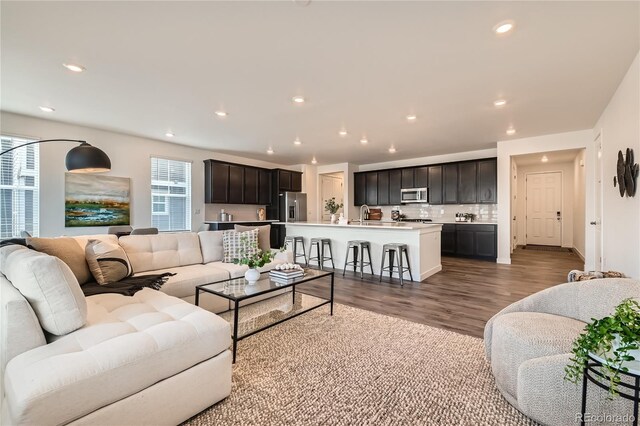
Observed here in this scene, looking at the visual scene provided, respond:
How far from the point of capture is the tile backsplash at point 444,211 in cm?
721

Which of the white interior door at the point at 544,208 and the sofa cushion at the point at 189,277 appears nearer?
the sofa cushion at the point at 189,277

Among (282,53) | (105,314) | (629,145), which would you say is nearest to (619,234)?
(629,145)

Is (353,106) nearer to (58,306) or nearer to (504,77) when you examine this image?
(504,77)

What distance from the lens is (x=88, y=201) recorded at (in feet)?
16.8

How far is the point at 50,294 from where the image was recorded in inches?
61.1

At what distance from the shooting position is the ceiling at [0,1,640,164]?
214 centimetres

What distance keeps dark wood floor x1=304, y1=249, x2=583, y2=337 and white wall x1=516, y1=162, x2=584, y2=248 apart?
2671 mm

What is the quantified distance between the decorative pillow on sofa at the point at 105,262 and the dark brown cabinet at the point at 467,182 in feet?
23.0

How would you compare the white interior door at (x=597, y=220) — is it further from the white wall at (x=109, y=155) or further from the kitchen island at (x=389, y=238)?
the white wall at (x=109, y=155)

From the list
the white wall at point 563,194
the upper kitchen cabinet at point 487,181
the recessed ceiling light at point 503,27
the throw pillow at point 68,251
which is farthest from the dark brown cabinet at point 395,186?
the throw pillow at point 68,251

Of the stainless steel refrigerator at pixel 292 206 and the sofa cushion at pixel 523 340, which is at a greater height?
the stainless steel refrigerator at pixel 292 206

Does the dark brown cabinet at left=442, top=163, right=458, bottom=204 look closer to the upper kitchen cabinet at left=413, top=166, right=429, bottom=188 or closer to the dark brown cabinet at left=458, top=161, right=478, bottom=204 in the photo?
the dark brown cabinet at left=458, top=161, right=478, bottom=204

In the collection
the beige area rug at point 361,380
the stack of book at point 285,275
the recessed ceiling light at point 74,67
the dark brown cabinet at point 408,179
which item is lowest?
the beige area rug at point 361,380

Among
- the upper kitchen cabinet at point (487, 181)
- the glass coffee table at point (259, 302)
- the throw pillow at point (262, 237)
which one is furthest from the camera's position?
the upper kitchen cabinet at point (487, 181)
